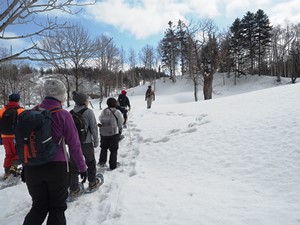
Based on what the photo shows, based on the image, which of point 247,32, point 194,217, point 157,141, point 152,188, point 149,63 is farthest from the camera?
point 149,63

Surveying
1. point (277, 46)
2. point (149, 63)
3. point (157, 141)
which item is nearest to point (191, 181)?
point (157, 141)

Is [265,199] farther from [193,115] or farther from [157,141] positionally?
[193,115]

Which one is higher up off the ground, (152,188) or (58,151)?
(58,151)

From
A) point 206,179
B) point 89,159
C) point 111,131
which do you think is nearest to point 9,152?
point 89,159

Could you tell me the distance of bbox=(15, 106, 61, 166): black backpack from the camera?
197 cm

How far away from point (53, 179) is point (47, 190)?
195 millimetres

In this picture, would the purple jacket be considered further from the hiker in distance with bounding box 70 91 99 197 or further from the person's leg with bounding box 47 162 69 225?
the hiker in distance with bounding box 70 91 99 197

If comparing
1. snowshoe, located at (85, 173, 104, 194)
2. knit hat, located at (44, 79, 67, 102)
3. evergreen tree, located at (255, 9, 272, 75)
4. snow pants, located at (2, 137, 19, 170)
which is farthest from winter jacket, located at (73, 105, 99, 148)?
evergreen tree, located at (255, 9, 272, 75)

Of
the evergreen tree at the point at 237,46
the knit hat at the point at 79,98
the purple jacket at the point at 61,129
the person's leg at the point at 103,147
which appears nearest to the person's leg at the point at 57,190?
the purple jacket at the point at 61,129

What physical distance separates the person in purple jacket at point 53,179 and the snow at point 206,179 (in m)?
0.79

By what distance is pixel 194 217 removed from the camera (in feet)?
9.05

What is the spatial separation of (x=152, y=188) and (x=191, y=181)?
0.88 meters

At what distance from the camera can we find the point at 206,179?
13.4 ft

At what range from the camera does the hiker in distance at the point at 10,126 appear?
421 cm
